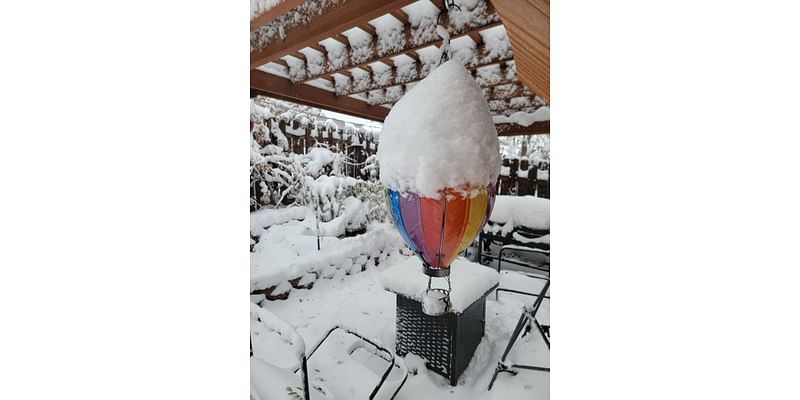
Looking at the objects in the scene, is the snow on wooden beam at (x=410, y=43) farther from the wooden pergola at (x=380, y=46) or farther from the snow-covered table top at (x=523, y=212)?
the snow-covered table top at (x=523, y=212)

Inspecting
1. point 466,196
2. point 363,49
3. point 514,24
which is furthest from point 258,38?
point 466,196

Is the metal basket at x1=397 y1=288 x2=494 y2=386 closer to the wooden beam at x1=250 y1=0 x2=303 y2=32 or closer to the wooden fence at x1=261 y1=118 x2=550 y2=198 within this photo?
the wooden beam at x1=250 y1=0 x2=303 y2=32

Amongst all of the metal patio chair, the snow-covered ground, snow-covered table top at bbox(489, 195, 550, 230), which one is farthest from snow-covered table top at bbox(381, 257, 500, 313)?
snow-covered table top at bbox(489, 195, 550, 230)

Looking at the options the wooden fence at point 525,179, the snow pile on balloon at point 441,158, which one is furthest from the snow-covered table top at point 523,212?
the snow pile on balloon at point 441,158

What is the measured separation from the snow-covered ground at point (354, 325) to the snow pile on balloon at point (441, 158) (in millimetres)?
684

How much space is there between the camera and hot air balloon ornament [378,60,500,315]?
23.2 inches

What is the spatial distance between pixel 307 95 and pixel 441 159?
1.96m

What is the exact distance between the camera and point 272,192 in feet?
10.3

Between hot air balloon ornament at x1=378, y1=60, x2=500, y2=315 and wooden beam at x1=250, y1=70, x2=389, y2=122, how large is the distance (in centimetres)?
163
